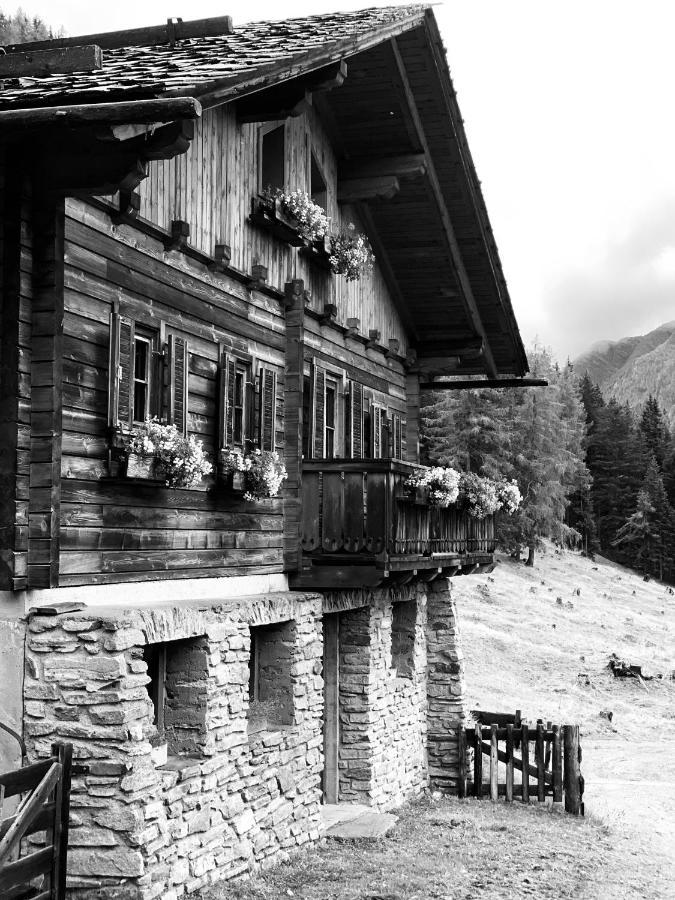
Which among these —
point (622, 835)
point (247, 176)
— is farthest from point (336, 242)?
point (622, 835)

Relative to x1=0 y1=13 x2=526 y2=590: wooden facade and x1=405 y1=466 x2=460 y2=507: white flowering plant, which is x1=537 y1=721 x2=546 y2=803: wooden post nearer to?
x1=0 y1=13 x2=526 y2=590: wooden facade

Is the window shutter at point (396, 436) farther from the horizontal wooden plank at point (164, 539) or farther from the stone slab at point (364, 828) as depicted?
the stone slab at point (364, 828)

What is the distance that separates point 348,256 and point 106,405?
5.87 m

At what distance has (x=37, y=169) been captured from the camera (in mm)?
8367

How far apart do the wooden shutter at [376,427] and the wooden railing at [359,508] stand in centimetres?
304

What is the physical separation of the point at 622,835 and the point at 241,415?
8.21 meters

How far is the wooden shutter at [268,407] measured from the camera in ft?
39.2

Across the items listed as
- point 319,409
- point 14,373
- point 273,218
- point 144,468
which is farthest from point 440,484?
point 14,373

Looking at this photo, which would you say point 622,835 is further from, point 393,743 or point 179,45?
point 179,45

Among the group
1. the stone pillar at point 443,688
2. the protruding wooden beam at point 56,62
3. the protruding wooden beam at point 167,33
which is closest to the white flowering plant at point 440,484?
the stone pillar at point 443,688

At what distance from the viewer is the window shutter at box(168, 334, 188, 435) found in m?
9.96

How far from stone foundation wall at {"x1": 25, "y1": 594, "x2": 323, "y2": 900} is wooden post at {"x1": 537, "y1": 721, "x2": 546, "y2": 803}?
5.51 m

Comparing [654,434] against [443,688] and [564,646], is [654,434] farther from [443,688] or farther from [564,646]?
[443,688]

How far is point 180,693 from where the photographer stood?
984cm
